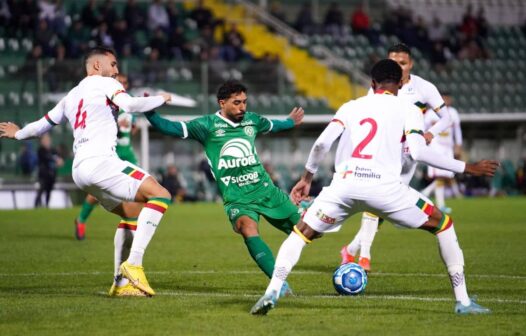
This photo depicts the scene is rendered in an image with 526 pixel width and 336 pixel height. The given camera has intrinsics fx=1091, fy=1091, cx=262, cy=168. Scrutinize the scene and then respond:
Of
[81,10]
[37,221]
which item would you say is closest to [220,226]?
[37,221]

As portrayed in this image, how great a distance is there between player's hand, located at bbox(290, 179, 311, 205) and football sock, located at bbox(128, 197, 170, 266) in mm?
1628

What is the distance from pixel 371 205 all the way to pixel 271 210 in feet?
7.25

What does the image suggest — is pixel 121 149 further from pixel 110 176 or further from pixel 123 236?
pixel 110 176

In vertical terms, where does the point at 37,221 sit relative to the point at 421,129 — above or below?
below

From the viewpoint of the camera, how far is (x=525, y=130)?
38.7m

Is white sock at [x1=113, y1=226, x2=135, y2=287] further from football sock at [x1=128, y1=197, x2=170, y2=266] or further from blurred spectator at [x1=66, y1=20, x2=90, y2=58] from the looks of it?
blurred spectator at [x1=66, y1=20, x2=90, y2=58]

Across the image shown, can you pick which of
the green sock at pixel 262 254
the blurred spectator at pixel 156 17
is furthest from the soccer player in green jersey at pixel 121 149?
the blurred spectator at pixel 156 17

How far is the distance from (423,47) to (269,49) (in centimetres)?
597

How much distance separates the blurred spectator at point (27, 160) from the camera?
29188mm

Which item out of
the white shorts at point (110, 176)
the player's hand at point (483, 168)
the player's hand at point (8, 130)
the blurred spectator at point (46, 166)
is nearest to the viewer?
the player's hand at point (483, 168)

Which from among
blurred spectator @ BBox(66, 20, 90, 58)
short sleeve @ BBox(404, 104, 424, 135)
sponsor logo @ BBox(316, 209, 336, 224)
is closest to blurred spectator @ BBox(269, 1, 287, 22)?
blurred spectator @ BBox(66, 20, 90, 58)

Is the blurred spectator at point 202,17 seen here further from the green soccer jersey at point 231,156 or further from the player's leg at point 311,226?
the player's leg at point 311,226

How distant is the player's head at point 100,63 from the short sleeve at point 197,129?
95 centimetres

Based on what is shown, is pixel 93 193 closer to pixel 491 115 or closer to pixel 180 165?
pixel 180 165
